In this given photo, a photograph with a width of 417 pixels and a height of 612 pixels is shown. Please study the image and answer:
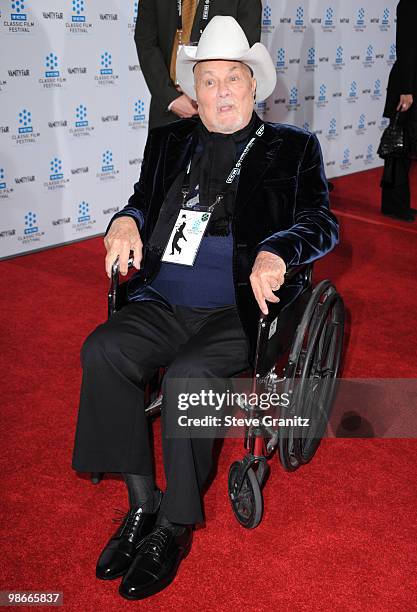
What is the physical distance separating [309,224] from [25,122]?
278 centimetres

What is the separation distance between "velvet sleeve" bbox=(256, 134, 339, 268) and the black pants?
0.89 ft

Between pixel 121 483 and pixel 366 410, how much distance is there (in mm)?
1076

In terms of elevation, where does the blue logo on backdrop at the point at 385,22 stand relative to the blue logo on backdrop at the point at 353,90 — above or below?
above

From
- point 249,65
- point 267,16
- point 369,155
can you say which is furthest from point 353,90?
point 249,65

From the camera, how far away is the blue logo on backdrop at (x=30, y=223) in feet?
15.5

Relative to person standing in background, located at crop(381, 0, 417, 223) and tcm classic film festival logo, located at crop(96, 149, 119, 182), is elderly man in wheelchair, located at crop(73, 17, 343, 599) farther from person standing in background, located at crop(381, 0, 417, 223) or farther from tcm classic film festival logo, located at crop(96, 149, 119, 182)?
person standing in background, located at crop(381, 0, 417, 223)

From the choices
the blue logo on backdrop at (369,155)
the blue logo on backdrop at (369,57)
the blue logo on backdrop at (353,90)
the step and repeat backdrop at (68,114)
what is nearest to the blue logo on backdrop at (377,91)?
the blue logo on backdrop at (369,57)

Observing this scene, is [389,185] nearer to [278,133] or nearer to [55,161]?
[55,161]

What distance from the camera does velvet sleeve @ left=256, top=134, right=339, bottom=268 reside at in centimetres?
215

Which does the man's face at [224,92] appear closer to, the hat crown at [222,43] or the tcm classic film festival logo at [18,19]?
the hat crown at [222,43]

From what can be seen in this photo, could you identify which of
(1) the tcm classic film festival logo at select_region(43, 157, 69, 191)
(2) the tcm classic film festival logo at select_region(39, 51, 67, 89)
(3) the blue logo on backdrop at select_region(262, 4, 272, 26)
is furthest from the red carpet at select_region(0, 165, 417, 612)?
(3) the blue logo on backdrop at select_region(262, 4, 272, 26)

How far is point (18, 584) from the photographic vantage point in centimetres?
201

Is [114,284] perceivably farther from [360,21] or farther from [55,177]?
[360,21]

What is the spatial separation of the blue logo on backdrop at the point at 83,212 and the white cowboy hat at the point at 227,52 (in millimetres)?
2709
